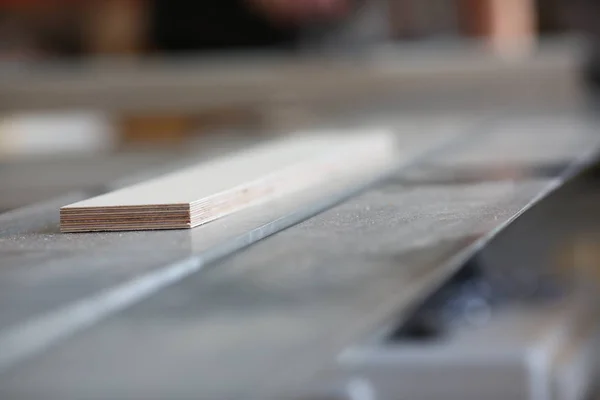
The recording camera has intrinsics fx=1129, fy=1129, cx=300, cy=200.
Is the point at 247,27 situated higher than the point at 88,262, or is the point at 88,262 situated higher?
the point at 88,262

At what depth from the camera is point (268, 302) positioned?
463 mm

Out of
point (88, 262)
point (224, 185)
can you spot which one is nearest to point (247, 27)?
point (224, 185)

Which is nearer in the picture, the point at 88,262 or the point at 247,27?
the point at 88,262

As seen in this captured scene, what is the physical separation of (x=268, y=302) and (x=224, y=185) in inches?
12.4

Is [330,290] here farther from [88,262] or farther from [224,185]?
[224,185]

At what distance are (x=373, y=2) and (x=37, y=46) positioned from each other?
1470 millimetres

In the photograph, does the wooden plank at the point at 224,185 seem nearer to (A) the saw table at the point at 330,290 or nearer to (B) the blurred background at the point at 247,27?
(A) the saw table at the point at 330,290

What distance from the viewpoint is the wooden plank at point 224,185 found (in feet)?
2.23

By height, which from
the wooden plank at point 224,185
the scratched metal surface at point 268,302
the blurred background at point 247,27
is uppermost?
the scratched metal surface at point 268,302

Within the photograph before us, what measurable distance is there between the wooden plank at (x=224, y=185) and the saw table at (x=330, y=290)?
18 mm

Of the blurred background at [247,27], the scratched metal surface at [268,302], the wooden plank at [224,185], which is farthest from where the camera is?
the blurred background at [247,27]

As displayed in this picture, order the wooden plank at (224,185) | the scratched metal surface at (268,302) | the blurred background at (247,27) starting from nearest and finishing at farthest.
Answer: the scratched metal surface at (268,302), the wooden plank at (224,185), the blurred background at (247,27)

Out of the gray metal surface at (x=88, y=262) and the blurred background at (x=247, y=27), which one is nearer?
the gray metal surface at (x=88, y=262)

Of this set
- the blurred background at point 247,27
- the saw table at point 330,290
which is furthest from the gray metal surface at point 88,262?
the blurred background at point 247,27
